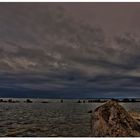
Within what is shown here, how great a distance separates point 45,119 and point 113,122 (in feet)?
1.52

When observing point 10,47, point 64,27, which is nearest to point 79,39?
point 64,27

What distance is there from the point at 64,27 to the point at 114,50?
37 centimetres

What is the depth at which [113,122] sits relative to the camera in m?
4.49

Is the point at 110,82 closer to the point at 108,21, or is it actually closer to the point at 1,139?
the point at 108,21

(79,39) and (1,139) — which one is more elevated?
(79,39)

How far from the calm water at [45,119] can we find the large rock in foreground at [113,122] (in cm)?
5

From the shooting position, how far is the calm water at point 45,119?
4516mm

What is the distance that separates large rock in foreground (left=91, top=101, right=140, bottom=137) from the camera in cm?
449

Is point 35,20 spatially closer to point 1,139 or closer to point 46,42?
point 46,42

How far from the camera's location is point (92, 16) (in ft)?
14.8

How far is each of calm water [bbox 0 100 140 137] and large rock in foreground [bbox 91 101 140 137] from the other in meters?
0.05

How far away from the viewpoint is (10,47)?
4504mm

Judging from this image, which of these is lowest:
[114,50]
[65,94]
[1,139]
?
[1,139]

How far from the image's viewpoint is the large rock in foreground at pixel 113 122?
4488mm
